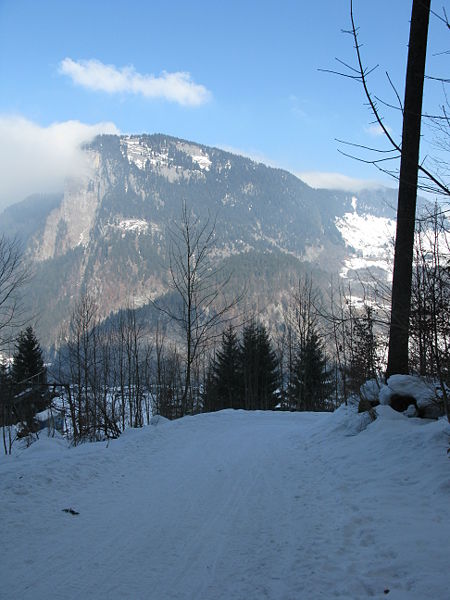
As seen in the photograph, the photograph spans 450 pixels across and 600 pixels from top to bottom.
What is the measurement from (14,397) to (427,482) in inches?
332

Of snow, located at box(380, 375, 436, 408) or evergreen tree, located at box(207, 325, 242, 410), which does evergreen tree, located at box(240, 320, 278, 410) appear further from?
snow, located at box(380, 375, 436, 408)

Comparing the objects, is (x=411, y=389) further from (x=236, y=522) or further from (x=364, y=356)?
(x=236, y=522)

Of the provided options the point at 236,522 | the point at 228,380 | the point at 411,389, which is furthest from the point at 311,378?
the point at 236,522

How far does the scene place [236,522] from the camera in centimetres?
423

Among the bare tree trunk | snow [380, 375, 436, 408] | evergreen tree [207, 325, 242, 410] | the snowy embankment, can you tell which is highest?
the bare tree trunk

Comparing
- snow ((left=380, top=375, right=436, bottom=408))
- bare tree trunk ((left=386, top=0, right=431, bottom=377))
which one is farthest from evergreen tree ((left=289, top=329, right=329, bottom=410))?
snow ((left=380, top=375, right=436, bottom=408))

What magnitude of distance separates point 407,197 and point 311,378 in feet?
85.0

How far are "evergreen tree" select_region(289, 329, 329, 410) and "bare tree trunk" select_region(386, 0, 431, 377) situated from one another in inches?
917

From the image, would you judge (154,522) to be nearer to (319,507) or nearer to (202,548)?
(202,548)

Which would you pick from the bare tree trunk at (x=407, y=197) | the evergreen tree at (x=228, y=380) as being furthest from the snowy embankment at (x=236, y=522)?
the evergreen tree at (x=228, y=380)

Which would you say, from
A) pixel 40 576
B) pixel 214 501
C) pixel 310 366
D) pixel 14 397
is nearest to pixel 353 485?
pixel 214 501

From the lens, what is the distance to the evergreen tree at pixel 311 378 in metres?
31.8

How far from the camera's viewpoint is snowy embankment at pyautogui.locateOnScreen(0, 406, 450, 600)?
9.86ft

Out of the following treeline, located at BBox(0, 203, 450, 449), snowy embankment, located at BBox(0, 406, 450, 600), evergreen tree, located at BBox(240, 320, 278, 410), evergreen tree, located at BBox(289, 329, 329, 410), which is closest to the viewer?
snowy embankment, located at BBox(0, 406, 450, 600)
